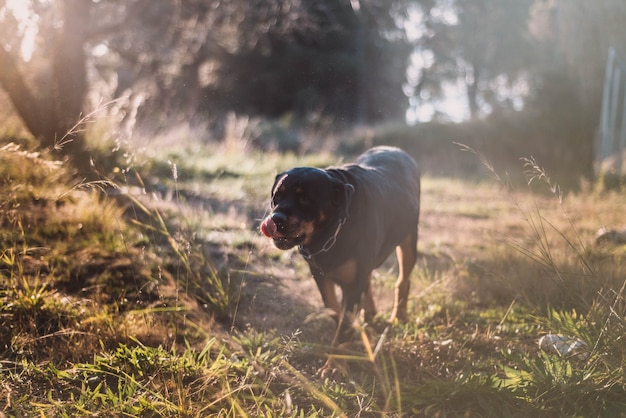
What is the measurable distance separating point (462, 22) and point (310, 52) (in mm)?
15111

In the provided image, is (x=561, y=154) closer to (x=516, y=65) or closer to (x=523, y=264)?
(x=523, y=264)

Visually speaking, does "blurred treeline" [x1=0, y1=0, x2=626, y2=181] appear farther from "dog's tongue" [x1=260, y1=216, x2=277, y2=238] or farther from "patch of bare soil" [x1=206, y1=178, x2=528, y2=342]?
"patch of bare soil" [x1=206, y1=178, x2=528, y2=342]

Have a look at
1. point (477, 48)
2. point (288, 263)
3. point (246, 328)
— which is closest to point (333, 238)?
point (246, 328)

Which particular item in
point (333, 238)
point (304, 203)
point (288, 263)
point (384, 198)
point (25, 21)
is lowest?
point (288, 263)

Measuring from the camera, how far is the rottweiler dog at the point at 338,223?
3.20 m

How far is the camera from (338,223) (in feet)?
10.9

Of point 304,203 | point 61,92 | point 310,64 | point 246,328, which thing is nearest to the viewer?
point 304,203

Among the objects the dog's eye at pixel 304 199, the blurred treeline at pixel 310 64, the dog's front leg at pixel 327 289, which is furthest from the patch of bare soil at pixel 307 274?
the blurred treeline at pixel 310 64

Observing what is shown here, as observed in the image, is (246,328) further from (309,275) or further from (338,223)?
(309,275)

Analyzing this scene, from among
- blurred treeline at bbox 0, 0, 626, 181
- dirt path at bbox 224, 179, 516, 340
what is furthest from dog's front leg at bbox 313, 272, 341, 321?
blurred treeline at bbox 0, 0, 626, 181

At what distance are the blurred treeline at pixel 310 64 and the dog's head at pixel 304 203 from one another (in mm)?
1055

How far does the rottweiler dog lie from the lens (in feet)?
10.5

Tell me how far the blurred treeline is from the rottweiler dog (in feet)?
3.55

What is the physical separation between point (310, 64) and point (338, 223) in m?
17.4
